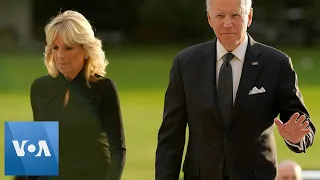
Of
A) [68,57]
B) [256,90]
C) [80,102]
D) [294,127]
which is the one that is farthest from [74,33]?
[294,127]

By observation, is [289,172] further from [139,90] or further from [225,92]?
[139,90]

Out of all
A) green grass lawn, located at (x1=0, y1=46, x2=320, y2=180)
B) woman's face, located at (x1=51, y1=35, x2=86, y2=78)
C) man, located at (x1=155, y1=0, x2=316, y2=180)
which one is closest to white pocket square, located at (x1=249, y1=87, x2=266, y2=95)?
man, located at (x1=155, y1=0, x2=316, y2=180)

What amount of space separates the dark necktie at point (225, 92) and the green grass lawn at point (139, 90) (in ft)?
15.4

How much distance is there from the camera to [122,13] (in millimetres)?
20547

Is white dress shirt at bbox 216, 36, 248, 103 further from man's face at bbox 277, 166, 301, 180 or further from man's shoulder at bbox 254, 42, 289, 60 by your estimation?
man's face at bbox 277, 166, 301, 180

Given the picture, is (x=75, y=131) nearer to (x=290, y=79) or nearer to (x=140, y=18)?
(x=290, y=79)

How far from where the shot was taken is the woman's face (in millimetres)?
3334

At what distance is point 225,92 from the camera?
2732 millimetres

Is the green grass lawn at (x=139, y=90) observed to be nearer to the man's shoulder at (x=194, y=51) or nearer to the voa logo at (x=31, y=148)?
the voa logo at (x=31, y=148)

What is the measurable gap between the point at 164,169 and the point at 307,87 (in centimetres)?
1397

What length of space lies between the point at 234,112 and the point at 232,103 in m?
0.03

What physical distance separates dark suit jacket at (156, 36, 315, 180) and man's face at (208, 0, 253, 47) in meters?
0.09

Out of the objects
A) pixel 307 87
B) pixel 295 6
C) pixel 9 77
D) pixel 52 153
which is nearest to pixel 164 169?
pixel 52 153

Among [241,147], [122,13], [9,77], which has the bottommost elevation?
[9,77]
